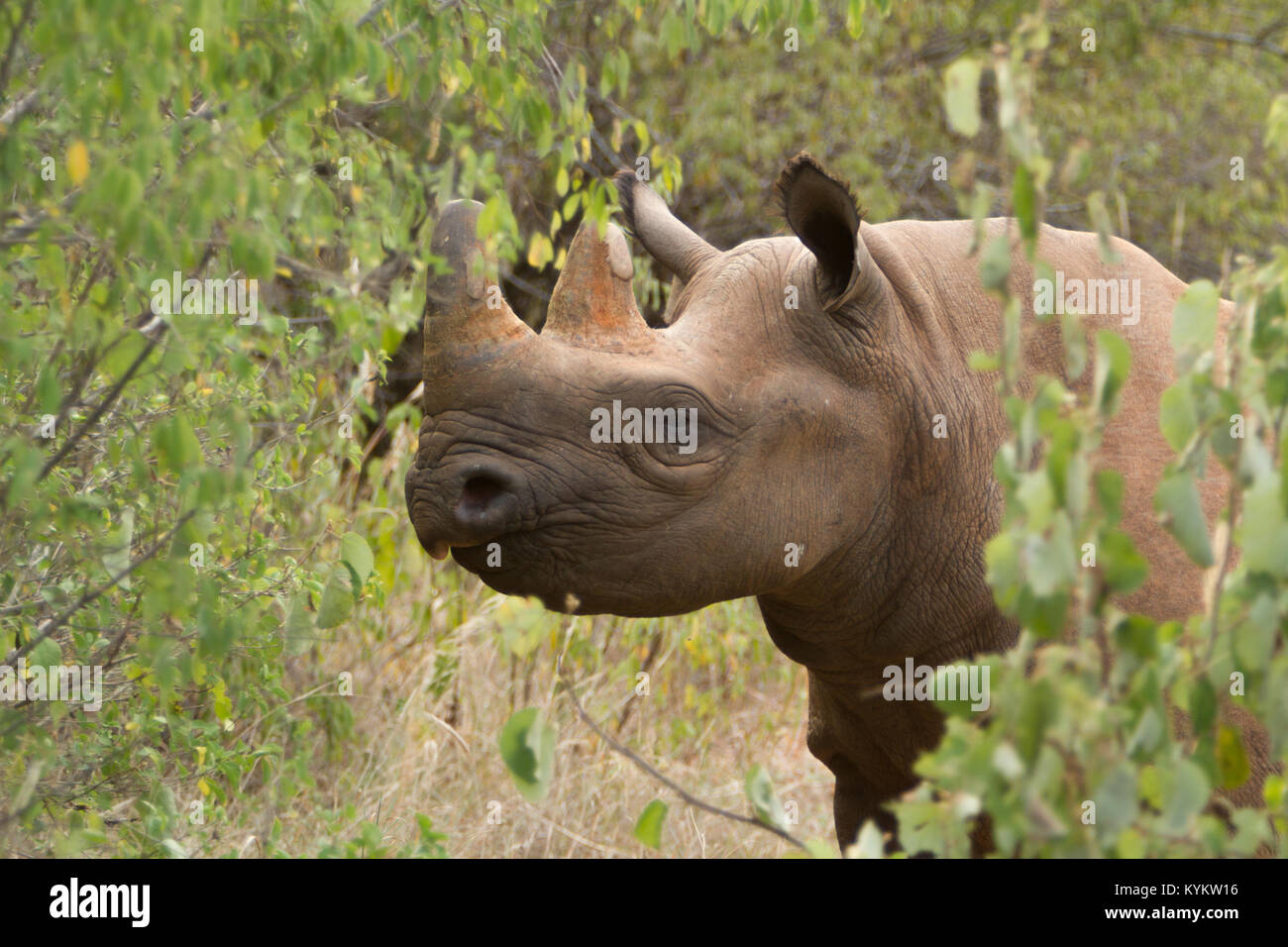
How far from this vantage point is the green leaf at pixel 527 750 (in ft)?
6.29

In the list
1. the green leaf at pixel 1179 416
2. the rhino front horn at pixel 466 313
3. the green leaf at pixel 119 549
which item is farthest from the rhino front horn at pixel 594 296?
the green leaf at pixel 1179 416

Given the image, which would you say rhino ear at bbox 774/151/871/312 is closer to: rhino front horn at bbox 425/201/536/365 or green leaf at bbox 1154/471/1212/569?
rhino front horn at bbox 425/201/536/365

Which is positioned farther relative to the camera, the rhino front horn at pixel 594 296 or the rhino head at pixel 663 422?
the rhino front horn at pixel 594 296

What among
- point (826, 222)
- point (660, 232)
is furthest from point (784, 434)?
point (660, 232)

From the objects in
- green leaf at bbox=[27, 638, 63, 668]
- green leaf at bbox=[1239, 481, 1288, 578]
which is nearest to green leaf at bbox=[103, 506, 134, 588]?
green leaf at bbox=[27, 638, 63, 668]

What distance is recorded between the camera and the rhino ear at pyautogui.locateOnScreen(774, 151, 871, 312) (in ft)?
9.88

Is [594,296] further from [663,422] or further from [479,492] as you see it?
[479,492]

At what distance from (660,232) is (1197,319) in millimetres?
1701

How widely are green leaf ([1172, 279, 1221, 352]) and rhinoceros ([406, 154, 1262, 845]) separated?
104 centimetres

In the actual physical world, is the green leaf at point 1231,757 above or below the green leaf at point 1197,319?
below

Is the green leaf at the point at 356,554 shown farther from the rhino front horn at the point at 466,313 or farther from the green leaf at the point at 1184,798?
the green leaf at the point at 1184,798

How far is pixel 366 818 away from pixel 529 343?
103 inches
